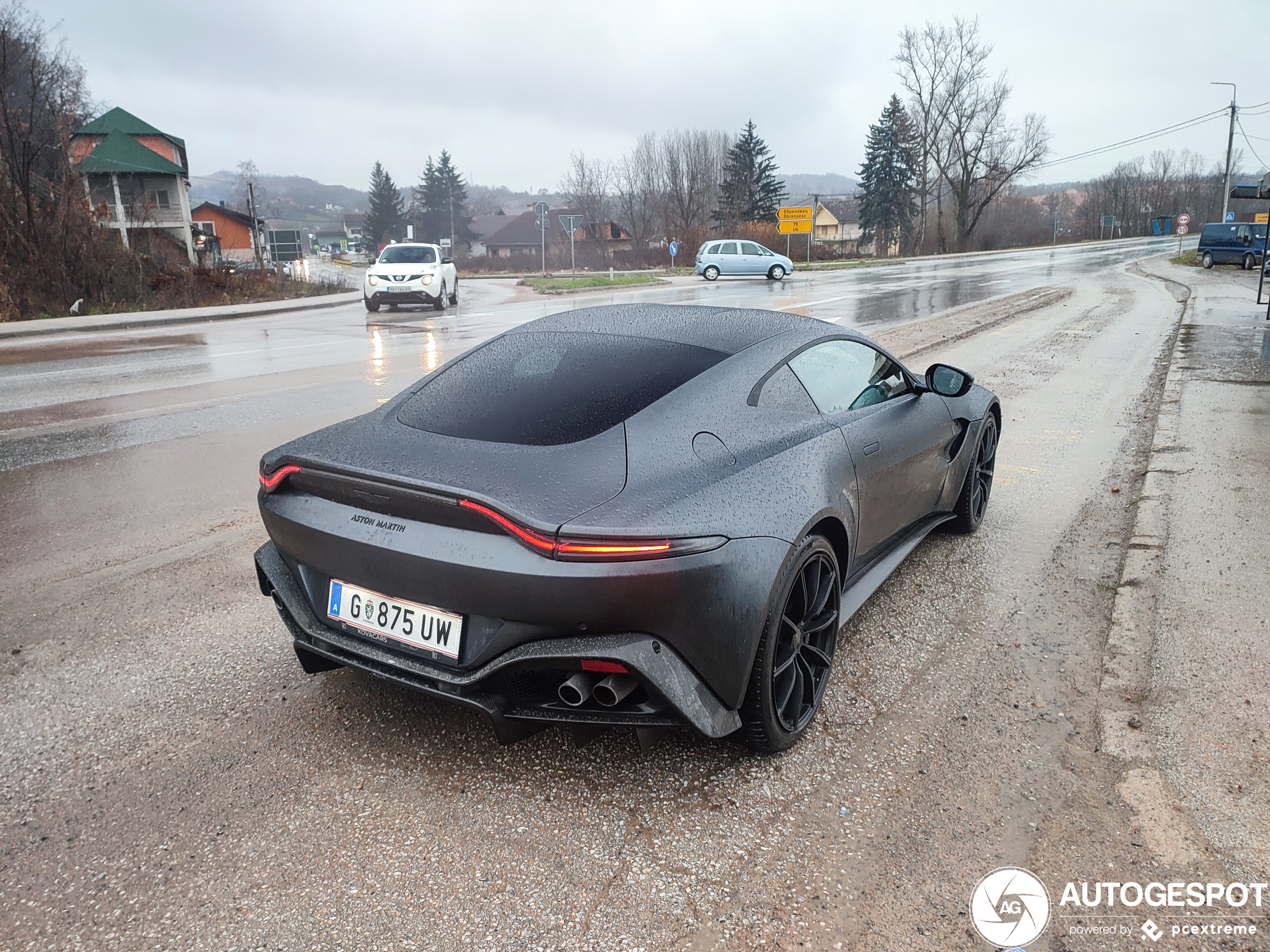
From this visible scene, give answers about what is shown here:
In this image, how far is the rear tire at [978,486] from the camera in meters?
4.89

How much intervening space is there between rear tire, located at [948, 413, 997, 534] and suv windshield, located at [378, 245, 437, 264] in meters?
20.6

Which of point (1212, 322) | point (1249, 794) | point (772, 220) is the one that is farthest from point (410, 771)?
point (772, 220)

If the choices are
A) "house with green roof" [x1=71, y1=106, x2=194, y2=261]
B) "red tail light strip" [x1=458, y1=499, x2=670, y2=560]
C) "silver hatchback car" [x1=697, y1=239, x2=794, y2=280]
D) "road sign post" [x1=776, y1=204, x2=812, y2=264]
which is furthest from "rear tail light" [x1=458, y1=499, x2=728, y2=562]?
"house with green roof" [x1=71, y1=106, x2=194, y2=261]

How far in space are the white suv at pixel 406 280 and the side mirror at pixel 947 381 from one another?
66.3 feet

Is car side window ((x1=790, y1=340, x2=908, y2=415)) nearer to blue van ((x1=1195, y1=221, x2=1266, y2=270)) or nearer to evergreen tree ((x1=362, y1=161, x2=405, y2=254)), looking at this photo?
blue van ((x1=1195, y1=221, x2=1266, y2=270))

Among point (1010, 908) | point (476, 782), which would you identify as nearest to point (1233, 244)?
point (1010, 908)

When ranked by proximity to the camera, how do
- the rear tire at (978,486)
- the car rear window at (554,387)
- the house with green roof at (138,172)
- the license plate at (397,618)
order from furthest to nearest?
the house with green roof at (138,172) < the rear tire at (978,486) < the car rear window at (554,387) < the license plate at (397,618)

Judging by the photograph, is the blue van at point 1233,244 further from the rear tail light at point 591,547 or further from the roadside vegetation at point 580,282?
the rear tail light at point 591,547

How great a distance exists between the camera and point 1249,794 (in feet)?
8.85

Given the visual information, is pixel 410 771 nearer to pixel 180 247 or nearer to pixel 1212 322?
pixel 1212 322

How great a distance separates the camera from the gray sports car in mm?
2357

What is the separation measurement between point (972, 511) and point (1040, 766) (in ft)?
7.75

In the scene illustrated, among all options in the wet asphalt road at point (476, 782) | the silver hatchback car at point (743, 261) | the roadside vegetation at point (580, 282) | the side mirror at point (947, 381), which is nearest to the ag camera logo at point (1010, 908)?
the wet asphalt road at point (476, 782)

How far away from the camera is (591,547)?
2.30 metres
